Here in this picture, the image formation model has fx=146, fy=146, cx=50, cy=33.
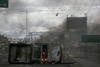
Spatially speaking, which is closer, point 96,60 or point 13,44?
point 13,44

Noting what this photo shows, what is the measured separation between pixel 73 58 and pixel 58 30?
9.93ft

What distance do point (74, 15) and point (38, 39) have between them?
3.42 meters

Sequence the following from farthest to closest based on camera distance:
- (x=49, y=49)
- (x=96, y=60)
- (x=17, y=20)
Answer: (x=96, y=60) → (x=17, y=20) → (x=49, y=49)

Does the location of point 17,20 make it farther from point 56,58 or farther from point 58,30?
point 56,58

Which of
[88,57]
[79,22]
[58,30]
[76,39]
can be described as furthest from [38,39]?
[88,57]

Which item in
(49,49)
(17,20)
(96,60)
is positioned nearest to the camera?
(49,49)

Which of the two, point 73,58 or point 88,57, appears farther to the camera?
point 73,58

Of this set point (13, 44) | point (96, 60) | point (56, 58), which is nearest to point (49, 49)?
point (56, 58)

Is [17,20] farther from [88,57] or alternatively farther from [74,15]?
[88,57]

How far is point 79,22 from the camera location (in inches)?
433

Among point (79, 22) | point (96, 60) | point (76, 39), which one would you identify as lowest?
point (96, 60)

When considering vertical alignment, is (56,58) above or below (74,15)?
below

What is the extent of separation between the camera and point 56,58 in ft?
33.7

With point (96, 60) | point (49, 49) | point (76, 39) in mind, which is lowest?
point (96, 60)
